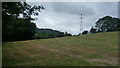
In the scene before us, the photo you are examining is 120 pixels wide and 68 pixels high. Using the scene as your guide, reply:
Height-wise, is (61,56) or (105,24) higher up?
(105,24)

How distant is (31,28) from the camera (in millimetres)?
32688

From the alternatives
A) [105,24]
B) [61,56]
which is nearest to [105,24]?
[105,24]

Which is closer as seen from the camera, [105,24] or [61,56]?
[61,56]

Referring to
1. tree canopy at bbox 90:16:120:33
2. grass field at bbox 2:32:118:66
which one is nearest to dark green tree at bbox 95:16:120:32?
tree canopy at bbox 90:16:120:33

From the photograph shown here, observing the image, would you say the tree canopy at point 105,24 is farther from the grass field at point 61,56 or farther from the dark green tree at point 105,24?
the grass field at point 61,56

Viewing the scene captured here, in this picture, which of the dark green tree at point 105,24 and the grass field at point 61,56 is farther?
the dark green tree at point 105,24

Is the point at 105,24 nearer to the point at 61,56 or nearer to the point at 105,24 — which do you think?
the point at 105,24

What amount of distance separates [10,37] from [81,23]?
20.7 meters

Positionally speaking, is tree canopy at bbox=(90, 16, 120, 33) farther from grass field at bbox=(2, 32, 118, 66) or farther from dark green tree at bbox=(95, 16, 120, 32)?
grass field at bbox=(2, 32, 118, 66)

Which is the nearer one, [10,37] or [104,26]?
[10,37]

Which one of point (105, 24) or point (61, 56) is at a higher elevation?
point (105, 24)

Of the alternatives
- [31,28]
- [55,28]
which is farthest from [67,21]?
[31,28]

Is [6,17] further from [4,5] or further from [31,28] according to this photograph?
[31,28]

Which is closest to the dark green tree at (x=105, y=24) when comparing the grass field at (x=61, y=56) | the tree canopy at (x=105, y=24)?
the tree canopy at (x=105, y=24)
